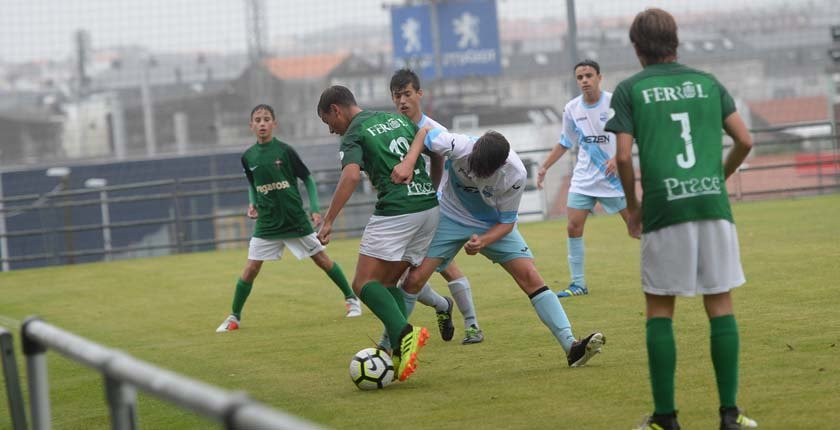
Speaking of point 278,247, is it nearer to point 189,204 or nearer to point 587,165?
point 587,165

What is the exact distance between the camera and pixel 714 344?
208 inches

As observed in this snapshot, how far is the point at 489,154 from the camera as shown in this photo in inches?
276

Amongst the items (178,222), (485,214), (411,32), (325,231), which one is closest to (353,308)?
(485,214)

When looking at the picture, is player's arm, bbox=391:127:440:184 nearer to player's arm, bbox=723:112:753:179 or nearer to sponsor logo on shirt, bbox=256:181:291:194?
A: player's arm, bbox=723:112:753:179

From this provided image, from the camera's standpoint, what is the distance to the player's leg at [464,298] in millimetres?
8727

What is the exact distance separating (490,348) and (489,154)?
1899 millimetres

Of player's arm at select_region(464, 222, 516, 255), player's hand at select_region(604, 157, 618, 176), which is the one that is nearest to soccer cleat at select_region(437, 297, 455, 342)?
player's arm at select_region(464, 222, 516, 255)

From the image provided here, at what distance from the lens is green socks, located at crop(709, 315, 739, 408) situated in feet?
17.1

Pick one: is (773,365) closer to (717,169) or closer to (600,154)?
(717,169)

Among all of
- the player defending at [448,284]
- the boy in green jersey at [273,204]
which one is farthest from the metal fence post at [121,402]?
the boy in green jersey at [273,204]

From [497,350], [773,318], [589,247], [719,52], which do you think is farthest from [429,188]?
[719,52]

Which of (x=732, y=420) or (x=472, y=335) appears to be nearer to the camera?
(x=732, y=420)

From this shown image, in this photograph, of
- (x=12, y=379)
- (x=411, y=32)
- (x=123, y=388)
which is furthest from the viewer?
(x=411, y=32)

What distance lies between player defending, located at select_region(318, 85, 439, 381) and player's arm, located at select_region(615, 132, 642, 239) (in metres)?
2.05
